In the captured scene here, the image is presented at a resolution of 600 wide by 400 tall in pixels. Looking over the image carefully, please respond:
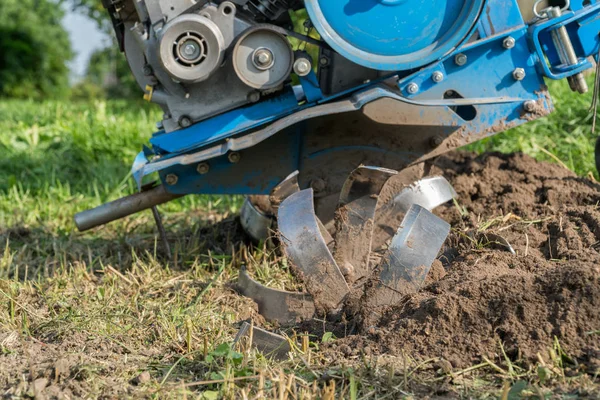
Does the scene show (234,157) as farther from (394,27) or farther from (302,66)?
(394,27)

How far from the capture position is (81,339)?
3186 mm

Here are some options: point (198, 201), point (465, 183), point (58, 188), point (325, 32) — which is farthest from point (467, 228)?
point (58, 188)

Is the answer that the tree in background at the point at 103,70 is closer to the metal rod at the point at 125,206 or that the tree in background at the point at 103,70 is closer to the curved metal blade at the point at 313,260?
the metal rod at the point at 125,206

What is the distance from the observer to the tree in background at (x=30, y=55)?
20.0 meters

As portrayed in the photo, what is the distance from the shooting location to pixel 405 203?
13.1ft

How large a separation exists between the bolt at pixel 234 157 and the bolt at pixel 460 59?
3.87 ft

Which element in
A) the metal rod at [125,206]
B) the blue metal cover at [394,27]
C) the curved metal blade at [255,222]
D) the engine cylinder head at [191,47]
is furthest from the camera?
the curved metal blade at [255,222]

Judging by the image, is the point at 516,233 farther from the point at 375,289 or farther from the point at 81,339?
the point at 81,339

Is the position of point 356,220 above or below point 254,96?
below

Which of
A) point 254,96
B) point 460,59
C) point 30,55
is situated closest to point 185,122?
point 254,96

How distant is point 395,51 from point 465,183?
3.87 feet

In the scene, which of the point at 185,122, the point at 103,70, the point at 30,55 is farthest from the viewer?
the point at 103,70

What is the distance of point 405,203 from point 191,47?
1330mm

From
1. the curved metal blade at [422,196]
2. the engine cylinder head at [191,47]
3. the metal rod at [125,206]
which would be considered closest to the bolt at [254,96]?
the engine cylinder head at [191,47]
